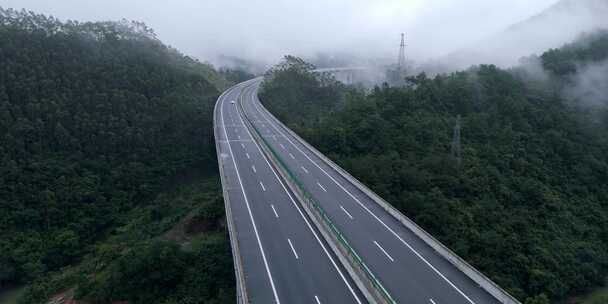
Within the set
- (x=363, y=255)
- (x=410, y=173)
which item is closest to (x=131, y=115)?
(x=410, y=173)

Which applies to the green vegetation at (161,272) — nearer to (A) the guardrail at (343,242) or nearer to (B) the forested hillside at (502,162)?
(A) the guardrail at (343,242)

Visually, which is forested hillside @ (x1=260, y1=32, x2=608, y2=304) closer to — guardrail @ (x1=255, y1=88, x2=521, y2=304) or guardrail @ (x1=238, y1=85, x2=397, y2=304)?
guardrail @ (x1=255, y1=88, x2=521, y2=304)

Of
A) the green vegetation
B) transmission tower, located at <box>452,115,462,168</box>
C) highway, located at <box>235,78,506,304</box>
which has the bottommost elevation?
the green vegetation

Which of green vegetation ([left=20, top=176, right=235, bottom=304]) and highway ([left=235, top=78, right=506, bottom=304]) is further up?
highway ([left=235, top=78, right=506, bottom=304])

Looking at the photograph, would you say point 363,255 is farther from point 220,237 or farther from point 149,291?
point 149,291

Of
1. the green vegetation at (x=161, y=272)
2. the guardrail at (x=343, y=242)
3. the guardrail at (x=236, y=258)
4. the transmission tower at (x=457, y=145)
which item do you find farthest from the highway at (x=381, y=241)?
the transmission tower at (x=457, y=145)

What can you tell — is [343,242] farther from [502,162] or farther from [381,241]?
[502,162]

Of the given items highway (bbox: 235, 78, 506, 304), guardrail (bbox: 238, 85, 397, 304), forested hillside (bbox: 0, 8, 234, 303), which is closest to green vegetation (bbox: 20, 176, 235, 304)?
forested hillside (bbox: 0, 8, 234, 303)

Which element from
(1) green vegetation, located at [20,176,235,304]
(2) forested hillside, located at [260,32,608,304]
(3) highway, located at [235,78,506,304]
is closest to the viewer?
(3) highway, located at [235,78,506,304]
